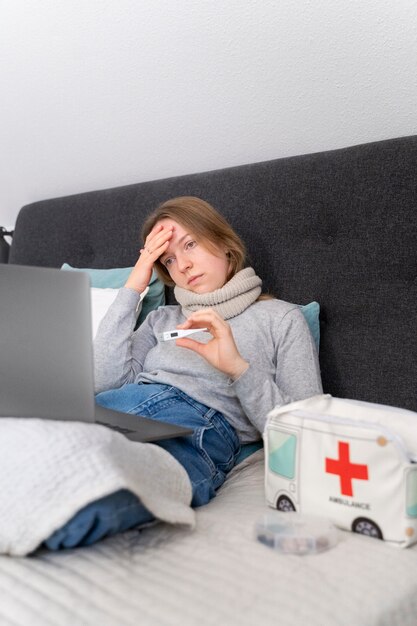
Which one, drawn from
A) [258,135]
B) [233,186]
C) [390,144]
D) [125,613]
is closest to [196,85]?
[258,135]

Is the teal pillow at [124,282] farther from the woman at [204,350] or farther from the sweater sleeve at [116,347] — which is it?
the sweater sleeve at [116,347]

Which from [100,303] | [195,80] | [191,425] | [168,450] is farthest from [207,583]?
[195,80]

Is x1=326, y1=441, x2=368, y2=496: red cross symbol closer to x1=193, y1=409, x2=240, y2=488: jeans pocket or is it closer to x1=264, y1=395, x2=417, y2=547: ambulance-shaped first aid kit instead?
x1=264, y1=395, x2=417, y2=547: ambulance-shaped first aid kit

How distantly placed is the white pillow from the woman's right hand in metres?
0.18

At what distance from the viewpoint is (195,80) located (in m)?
1.73

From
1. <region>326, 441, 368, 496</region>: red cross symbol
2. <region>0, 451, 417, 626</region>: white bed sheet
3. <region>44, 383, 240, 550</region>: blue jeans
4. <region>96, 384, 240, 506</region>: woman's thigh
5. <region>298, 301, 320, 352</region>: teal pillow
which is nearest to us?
<region>0, 451, 417, 626</region>: white bed sheet

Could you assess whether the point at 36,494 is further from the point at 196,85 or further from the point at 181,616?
the point at 196,85

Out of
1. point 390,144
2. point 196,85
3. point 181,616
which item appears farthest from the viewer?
point 196,85

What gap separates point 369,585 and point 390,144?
0.89m

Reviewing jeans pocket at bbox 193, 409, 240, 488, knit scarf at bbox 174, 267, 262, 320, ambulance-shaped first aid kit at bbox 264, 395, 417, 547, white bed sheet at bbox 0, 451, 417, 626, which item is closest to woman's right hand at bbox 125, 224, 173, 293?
knit scarf at bbox 174, 267, 262, 320

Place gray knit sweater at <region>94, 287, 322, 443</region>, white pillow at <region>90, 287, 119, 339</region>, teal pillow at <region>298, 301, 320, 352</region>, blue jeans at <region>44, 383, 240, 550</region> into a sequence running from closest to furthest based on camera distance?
blue jeans at <region>44, 383, 240, 550</region> < gray knit sweater at <region>94, 287, 322, 443</region> < teal pillow at <region>298, 301, 320, 352</region> < white pillow at <region>90, 287, 119, 339</region>

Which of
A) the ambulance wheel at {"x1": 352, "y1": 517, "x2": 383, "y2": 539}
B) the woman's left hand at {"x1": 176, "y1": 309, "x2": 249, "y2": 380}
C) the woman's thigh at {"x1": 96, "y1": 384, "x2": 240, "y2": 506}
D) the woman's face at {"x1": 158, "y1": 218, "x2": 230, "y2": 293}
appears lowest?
the ambulance wheel at {"x1": 352, "y1": 517, "x2": 383, "y2": 539}

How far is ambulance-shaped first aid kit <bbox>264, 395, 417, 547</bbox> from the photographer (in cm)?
90

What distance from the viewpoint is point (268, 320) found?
1391 mm
